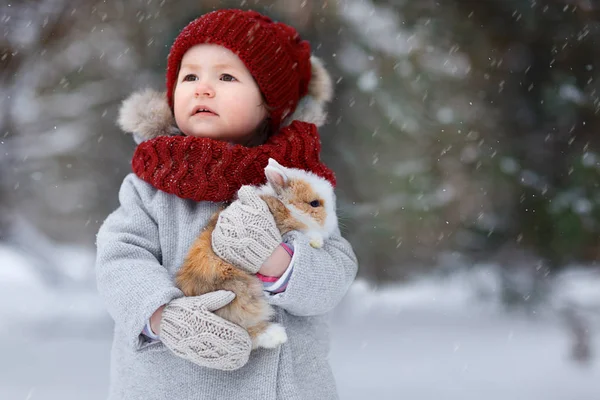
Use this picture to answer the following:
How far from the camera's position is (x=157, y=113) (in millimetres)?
1514

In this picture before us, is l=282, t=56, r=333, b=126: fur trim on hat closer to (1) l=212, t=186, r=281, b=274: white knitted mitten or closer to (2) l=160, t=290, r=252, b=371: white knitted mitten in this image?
(1) l=212, t=186, r=281, b=274: white knitted mitten

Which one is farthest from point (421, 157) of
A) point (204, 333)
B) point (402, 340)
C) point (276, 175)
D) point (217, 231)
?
point (204, 333)

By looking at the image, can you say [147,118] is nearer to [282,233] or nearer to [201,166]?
[201,166]

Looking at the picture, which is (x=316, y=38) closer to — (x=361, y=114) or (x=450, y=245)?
(x=361, y=114)

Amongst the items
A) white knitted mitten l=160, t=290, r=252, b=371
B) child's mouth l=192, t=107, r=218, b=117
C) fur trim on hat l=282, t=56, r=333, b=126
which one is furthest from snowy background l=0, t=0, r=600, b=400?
white knitted mitten l=160, t=290, r=252, b=371

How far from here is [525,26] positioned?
2.58 metres

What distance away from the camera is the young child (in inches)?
45.0

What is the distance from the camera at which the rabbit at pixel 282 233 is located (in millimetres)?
1151

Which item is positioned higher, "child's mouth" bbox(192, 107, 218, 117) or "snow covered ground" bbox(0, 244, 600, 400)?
"child's mouth" bbox(192, 107, 218, 117)

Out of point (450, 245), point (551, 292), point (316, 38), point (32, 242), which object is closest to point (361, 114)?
point (316, 38)

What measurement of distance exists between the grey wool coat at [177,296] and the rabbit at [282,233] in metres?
0.04

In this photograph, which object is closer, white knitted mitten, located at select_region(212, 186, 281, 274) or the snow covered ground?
white knitted mitten, located at select_region(212, 186, 281, 274)

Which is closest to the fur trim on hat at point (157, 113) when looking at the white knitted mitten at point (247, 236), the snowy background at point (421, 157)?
the white knitted mitten at point (247, 236)

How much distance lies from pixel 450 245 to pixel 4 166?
7.92 ft
